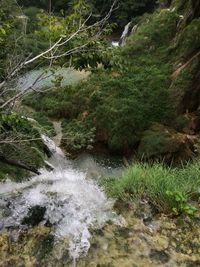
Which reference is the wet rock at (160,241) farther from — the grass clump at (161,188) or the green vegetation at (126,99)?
the green vegetation at (126,99)

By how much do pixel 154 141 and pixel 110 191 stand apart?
4759 millimetres

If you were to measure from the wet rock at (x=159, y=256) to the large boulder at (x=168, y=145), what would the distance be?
5.42 metres

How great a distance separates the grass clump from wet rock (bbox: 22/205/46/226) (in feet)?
3.62

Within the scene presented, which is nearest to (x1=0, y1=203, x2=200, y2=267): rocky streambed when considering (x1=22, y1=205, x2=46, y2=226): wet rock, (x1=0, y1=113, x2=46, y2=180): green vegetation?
(x1=22, y1=205, x2=46, y2=226): wet rock

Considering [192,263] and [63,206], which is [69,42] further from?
[192,263]

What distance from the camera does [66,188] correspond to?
703cm

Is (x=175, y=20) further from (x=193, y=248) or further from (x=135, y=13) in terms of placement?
(x=135, y=13)

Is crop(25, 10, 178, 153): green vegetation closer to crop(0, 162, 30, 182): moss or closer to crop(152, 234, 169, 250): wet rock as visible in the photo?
crop(0, 162, 30, 182): moss

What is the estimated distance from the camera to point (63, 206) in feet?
21.1

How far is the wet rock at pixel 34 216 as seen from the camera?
6061 mm

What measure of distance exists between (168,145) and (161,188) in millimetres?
4891

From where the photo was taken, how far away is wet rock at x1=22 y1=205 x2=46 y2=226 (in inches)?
239

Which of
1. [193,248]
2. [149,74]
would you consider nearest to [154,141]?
[149,74]

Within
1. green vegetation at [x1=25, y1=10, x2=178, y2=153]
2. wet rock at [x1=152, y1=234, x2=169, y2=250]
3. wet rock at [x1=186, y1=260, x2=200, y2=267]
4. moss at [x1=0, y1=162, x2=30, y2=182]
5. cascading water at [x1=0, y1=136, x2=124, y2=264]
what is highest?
wet rock at [x1=186, y1=260, x2=200, y2=267]
